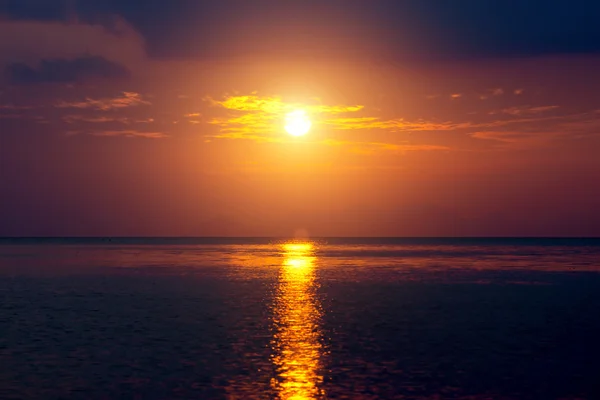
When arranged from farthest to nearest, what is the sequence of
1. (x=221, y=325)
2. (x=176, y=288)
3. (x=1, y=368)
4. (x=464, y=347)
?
(x=176, y=288) < (x=221, y=325) < (x=464, y=347) < (x=1, y=368)

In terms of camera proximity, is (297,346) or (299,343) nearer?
(297,346)

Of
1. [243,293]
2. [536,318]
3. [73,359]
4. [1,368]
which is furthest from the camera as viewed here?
[243,293]

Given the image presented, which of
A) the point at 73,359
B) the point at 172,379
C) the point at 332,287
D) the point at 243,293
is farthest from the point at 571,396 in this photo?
the point at 332,287

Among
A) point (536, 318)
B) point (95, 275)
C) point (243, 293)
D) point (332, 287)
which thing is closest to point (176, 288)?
point (243, 293)

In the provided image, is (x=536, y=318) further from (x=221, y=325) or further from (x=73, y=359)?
(x=73, y=359)

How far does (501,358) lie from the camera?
31109mm

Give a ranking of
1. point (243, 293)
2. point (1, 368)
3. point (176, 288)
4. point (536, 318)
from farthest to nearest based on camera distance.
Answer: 1. point (176, 288)
2. point (243, 293)
3. point (536, 318)
4. point (1, 368)

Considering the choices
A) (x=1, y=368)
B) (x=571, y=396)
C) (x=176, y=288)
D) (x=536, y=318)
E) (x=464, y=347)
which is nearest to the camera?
(x=571, y=396)

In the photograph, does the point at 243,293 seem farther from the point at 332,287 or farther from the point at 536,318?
the point at 536,318

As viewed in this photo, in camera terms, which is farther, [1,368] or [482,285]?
[482,285]

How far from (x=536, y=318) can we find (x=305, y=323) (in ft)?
48.2

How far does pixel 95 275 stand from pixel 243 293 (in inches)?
1298

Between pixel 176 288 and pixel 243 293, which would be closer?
pixel 243 293

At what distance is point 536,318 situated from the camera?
46000 millimetres
